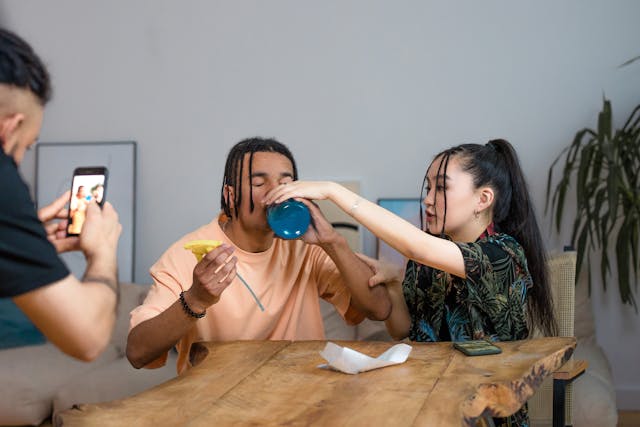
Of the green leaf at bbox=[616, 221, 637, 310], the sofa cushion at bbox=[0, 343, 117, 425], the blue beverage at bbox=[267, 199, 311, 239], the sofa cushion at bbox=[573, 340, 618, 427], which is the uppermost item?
the blue beverage at bbox=[267, 199, 311, 239]

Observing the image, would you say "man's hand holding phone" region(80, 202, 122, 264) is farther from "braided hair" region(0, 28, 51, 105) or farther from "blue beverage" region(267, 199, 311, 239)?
"blue beverage" region(267, 199, 311, 239)

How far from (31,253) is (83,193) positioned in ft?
1.91

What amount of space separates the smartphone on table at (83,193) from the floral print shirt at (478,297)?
830mm

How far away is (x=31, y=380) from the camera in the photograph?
3379mm

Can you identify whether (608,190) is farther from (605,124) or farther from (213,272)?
(213,272)

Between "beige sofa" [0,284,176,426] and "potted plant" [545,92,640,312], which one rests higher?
"potted plant" [545,92,640,312]

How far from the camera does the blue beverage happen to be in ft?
6.57

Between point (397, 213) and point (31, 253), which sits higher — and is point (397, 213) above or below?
below

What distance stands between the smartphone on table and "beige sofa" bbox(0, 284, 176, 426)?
1.82 metres

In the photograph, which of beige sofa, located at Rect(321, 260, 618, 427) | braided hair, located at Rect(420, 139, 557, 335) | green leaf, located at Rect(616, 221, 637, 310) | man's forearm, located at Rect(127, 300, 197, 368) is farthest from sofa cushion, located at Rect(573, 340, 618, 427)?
man's forearm, located at Rect(127, 300, 197, 368)

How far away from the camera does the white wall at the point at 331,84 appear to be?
3.88 m

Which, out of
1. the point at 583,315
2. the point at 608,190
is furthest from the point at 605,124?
the point at 583,315

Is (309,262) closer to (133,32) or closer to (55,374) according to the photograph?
(55,374)

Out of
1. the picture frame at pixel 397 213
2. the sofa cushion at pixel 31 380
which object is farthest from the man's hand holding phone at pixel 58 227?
the picture frame at pixel 397 213
